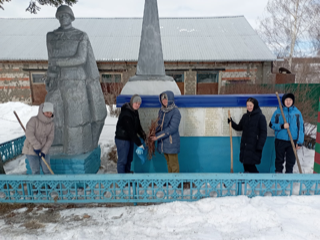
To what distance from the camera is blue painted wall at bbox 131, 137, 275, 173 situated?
372cm

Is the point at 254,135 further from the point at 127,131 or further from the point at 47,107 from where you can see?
the point at 47,107

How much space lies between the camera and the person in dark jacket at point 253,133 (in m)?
3.20

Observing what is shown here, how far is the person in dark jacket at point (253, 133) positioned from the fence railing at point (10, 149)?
15.2ft

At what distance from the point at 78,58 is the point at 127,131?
1403mm

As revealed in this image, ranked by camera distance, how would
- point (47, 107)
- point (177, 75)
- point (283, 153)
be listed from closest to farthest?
1. point (47, 107)
2. point (283, 153)
3. point (177, 75)

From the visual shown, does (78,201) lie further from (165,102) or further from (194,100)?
(194,100)

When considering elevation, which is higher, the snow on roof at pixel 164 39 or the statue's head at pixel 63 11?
the snow on roof at pixel 164 39

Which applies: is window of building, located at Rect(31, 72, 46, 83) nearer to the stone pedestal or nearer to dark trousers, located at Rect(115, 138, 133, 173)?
the stone pedestal

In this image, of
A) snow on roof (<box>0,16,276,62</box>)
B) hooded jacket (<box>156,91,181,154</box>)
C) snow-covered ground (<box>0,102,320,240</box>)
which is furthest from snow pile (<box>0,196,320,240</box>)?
snow on roof (<box>0,16,276,62</box>)

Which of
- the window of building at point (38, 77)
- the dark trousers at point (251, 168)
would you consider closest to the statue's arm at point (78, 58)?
the dark trousers at point (251, 168)

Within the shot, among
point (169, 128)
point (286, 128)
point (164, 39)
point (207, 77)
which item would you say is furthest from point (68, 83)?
point (164, 39)

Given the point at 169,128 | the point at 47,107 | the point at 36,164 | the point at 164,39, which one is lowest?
the point at 36,164

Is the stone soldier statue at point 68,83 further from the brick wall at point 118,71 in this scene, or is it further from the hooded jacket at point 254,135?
the brick wall at point 118,71

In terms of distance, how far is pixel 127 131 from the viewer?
10.6ft
